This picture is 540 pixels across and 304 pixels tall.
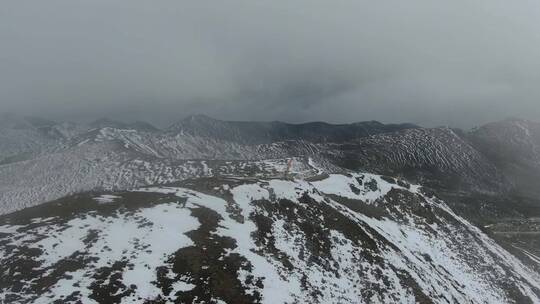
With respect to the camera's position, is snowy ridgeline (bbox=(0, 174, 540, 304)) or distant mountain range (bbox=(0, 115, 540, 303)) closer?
snowy ridgeline (bbox=(0, 174, 540, 304))

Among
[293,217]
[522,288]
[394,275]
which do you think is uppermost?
[293,217]

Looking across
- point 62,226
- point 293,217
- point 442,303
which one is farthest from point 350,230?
point 62,226

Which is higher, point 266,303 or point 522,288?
point 266,303

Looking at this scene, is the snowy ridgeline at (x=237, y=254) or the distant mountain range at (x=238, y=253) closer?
the snowy ridgeline at (x=237, y=254)

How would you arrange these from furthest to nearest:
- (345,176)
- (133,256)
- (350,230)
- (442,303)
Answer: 1. (345,176)
2. (350,230)
3. (442,303)
4. (133,256)

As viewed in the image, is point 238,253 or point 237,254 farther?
point 238,253

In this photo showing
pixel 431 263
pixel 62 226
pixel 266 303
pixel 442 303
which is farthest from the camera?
pixel 431 263

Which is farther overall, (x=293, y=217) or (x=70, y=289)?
(x=293, y=217)

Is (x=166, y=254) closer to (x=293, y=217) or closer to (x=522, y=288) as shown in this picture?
(x=293, y=217)
